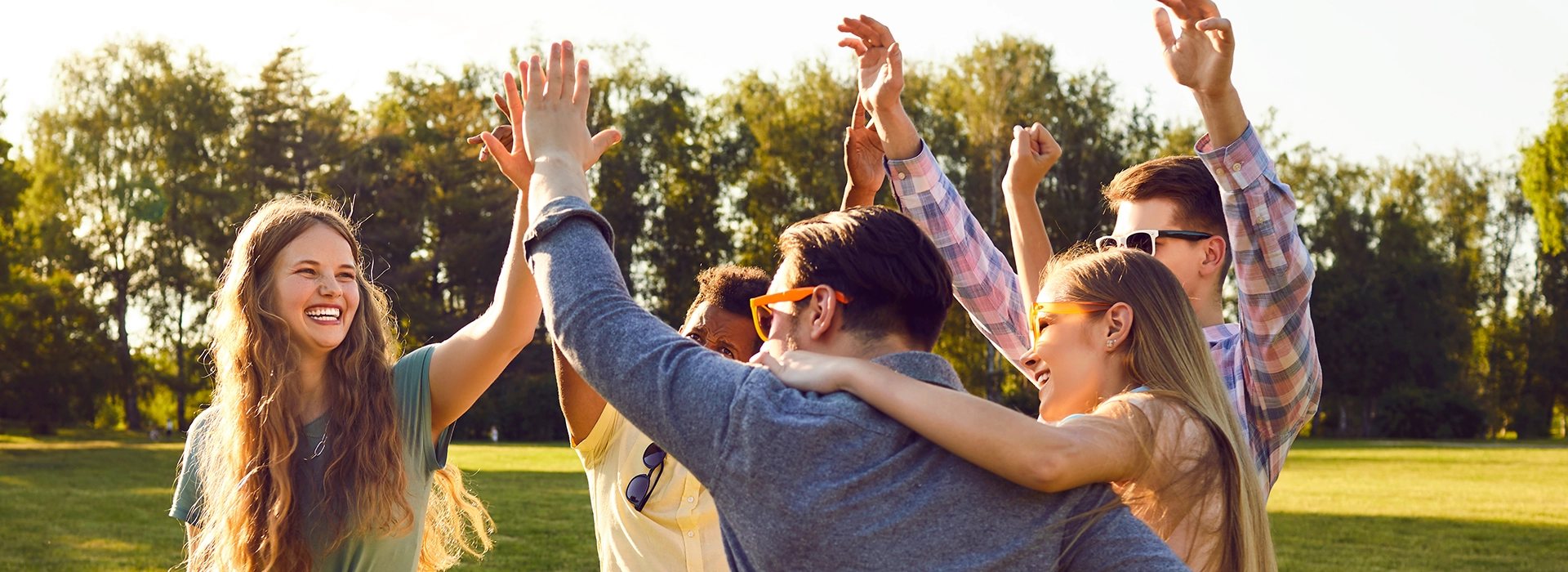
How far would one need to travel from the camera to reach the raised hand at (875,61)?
3.10m

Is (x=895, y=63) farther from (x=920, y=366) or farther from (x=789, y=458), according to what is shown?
(x=789, y=458)

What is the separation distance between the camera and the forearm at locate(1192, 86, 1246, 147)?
2.78 meters

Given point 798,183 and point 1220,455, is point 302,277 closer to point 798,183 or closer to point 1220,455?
point 1220,455

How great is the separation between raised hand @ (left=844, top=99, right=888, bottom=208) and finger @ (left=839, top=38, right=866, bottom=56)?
0.31 m

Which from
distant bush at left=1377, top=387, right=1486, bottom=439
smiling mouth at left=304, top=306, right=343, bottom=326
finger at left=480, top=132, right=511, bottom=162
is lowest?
distant bush at left=1377, top=387, right=1486, bottom=439

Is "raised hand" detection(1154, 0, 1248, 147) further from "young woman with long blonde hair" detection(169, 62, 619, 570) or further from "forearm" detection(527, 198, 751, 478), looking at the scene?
"young woman with long blonde hair" detection(169, 62, 619, 570)

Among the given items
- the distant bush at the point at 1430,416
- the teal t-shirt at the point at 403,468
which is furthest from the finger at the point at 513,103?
the distant bush at the point at 1430,416

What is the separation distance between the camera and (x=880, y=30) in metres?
3.24

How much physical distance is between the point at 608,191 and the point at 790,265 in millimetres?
45279

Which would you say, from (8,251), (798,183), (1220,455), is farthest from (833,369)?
(798,183)

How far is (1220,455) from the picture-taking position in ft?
7.89

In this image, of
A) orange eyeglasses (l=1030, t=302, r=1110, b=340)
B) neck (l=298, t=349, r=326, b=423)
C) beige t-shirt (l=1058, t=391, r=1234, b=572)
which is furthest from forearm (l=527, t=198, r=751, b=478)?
neck (l=298, t=349, r=326, b=423)

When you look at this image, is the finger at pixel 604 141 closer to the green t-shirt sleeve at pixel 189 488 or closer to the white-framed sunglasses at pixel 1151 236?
the white-framed sunglasses at pixel 1151 236

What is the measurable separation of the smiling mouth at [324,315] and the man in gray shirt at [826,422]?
1719mm
